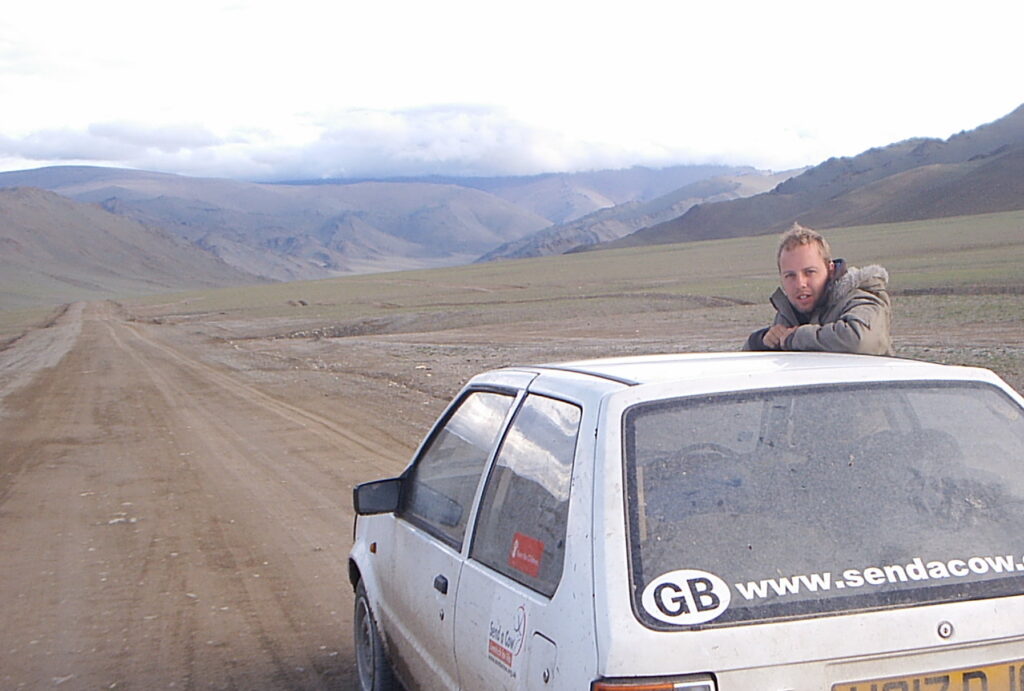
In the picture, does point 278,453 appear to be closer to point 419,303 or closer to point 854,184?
point 419,303

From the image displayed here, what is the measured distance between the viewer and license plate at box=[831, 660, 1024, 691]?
7.74 feet

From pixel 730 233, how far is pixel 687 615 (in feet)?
508

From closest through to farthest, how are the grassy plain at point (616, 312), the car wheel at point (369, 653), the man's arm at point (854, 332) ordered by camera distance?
the man's arm at point (854, 332) → the car wheel at point (369, 653) → the grassy plain at point (616, 312)

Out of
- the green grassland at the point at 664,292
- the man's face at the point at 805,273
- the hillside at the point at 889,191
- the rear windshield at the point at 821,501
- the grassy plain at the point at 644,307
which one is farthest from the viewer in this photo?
the hillside at the point at 889,191

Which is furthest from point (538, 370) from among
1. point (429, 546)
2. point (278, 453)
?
point (278, 453)

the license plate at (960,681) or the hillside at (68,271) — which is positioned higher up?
the license plate at (960,681)

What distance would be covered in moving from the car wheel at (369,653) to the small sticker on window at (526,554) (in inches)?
59.4

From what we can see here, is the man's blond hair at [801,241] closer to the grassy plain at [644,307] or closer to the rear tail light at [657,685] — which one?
the rear tail light at [657,685]

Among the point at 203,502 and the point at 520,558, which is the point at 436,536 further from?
the point at 203,502

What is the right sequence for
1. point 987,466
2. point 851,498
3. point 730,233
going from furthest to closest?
point 730,233
point 987,466
point 851,498

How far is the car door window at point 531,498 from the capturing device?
274 centimetres

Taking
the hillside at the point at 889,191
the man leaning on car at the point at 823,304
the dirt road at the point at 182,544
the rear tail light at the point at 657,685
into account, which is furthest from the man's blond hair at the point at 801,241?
the hillside at the point at 889,191

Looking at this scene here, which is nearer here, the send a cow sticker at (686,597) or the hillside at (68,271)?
the send a cow sticker at (686,597)

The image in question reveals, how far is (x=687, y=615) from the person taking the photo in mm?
2355
